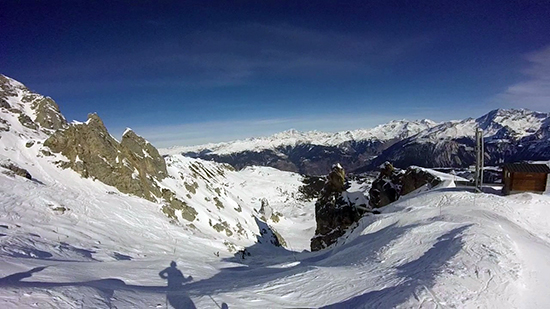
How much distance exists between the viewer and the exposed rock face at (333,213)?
137 feet

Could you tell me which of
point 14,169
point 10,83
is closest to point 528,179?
point 14,169

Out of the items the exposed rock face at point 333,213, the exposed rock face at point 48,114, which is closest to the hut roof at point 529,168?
the exposed rock face at point 333,213

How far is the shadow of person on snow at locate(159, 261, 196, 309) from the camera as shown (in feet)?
24.0

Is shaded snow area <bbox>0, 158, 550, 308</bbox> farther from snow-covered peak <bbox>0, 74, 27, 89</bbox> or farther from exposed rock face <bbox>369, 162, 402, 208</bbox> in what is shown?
snow-covered peak <bbox>0, 74, 27, 89</bbox>

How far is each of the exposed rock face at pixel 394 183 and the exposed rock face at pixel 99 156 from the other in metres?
35.1

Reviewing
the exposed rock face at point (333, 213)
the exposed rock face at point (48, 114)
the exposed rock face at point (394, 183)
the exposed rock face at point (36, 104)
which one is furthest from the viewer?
the exposed rock face at point (48, 114)

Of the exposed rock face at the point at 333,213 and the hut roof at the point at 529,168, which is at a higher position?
the hut roof at the point at 529,168

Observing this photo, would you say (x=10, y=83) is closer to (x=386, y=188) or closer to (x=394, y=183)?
(x=386, y=188)

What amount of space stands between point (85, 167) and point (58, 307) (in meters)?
34.9

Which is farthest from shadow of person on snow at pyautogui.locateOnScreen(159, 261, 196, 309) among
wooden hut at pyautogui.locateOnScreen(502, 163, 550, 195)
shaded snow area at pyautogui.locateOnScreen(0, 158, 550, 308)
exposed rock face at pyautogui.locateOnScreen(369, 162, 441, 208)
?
exposed rock face at pyautogui.locateOnScreen(369, 162, 441, 208)

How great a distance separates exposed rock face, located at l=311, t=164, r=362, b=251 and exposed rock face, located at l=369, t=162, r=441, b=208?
4490 mm

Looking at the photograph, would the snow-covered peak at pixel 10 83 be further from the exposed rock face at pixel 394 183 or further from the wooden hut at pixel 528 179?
the wooden hut at pixel 528 179

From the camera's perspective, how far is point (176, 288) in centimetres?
959

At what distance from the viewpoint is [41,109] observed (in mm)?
55250
